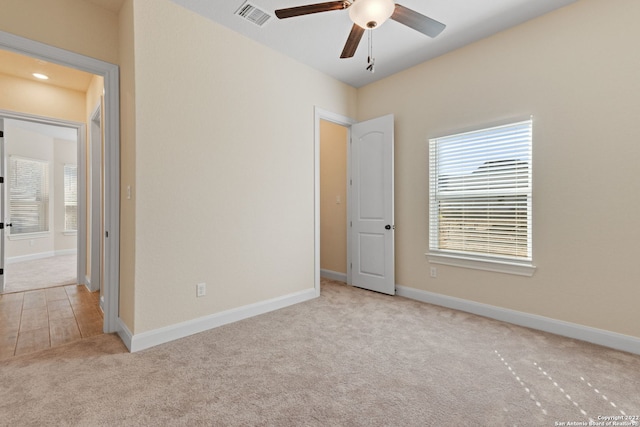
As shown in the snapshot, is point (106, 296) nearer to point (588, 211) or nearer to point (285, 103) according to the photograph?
point (285, 103)

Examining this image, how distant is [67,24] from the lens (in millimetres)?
2520

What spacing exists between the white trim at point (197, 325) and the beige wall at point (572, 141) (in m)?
2.03

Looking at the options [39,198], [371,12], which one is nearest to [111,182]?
[371,12]

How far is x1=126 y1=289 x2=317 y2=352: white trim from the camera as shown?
8.00ft

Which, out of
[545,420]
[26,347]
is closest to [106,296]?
[26,347]

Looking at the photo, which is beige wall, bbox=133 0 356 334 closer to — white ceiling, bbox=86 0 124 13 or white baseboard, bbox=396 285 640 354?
white ceiling, bbox=86 0 124 13

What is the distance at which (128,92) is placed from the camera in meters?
2.55

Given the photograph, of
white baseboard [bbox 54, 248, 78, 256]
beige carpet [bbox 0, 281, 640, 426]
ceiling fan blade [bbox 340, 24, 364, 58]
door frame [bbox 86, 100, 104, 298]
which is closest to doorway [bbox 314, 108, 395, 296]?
beige carpet [bbox 0, 281, 640, 426]

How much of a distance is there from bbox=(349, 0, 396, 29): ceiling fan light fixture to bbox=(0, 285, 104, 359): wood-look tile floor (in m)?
3.49

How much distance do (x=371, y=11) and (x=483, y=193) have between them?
2234mm

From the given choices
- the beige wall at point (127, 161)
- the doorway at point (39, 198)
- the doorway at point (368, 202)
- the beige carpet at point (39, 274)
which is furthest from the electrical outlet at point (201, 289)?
the doorway at point (39, 198)

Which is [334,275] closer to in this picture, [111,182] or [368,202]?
[368,202]

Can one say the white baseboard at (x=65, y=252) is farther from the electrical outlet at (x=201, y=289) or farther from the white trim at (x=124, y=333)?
the electrical outlet at (x=201, y=289)

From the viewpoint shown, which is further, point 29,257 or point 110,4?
point 29,257
